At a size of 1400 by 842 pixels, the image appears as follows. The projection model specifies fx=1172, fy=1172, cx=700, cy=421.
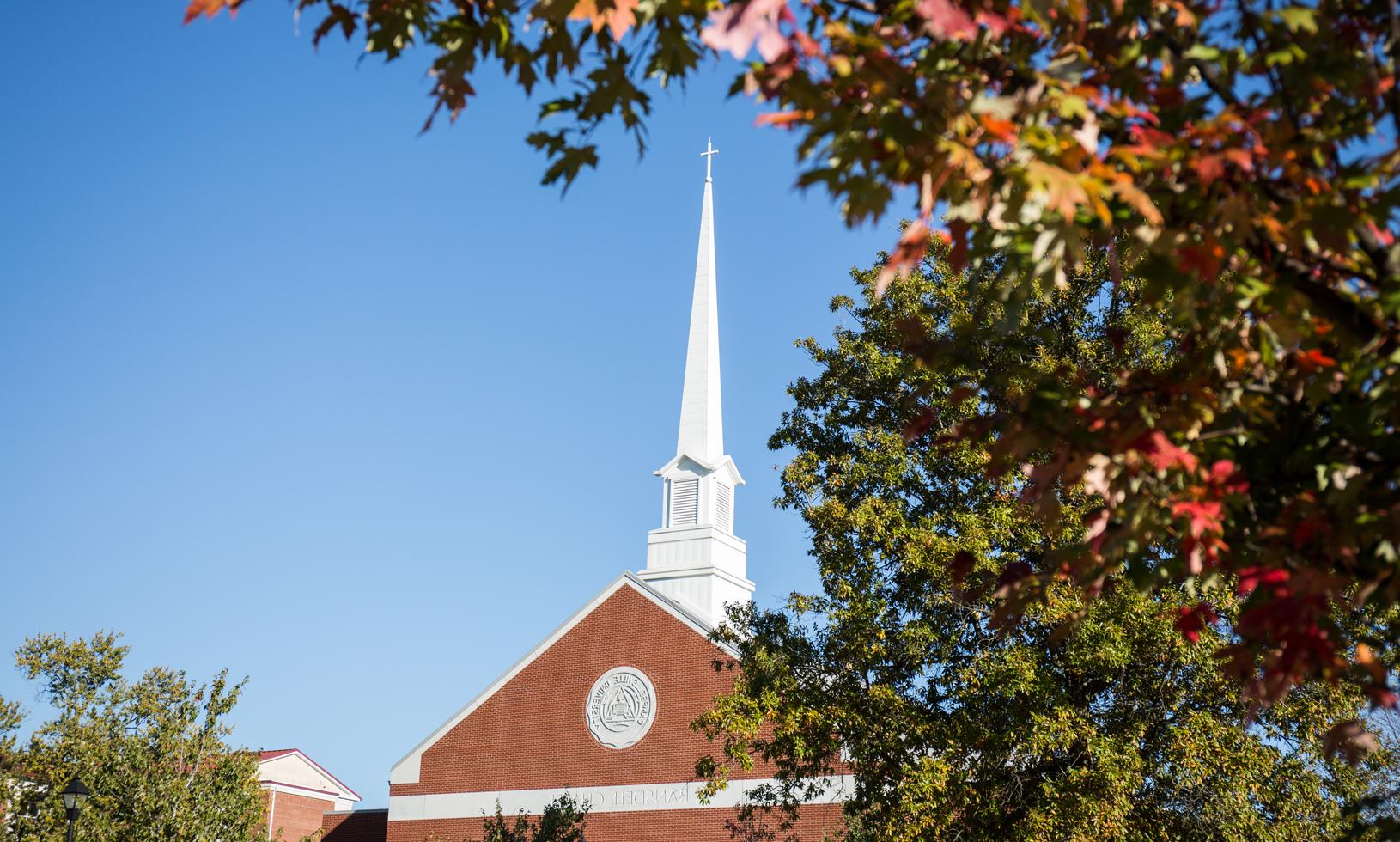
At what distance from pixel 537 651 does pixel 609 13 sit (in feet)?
116

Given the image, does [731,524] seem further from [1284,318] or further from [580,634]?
[1284,318]

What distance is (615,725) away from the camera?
3578 cm

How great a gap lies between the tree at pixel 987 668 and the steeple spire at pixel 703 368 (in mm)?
26108

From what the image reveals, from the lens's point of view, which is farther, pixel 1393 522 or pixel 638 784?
pixel 638 784

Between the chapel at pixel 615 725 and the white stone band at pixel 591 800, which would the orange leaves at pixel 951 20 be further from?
the chapel at pixel 615 725

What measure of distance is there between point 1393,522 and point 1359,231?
95cm

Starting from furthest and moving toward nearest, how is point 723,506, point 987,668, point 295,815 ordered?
1. point 295,815
2. point 723,506
3. point 987,668

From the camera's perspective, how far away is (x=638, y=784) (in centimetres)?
3434

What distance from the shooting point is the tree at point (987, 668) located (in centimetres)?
1357

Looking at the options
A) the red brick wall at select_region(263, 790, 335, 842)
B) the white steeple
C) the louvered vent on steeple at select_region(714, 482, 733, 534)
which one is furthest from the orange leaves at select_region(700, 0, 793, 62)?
the red brick wall at select_region(263, 790, 335, 842)

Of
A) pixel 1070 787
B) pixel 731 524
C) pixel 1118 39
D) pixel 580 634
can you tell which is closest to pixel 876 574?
pixel 1070 787

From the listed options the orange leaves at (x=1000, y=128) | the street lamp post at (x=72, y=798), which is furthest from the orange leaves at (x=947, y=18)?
the street lamp post at (x=72, y=798)

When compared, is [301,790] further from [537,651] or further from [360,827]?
[537,651]

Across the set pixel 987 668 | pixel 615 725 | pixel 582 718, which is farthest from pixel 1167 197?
pixel 582 718
